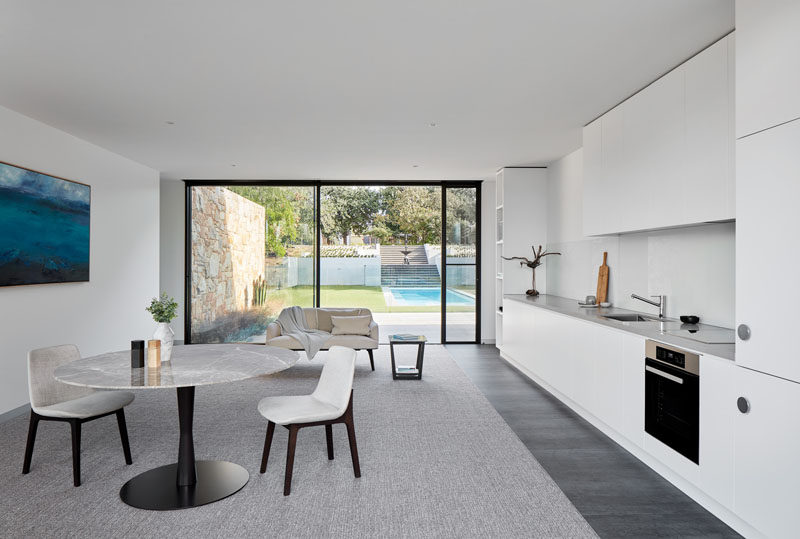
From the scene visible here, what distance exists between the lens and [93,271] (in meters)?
5.59

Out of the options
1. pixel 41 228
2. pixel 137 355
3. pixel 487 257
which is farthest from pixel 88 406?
pixel 487 257

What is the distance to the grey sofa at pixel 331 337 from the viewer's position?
19.3 feet

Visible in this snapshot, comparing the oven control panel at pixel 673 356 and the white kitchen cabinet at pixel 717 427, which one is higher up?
the oven control panel at pixel 673 356

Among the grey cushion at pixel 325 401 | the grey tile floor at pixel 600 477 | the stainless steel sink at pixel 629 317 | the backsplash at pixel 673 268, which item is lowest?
the grey tile floor at pixel 600 477

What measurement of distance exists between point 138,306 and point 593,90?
5903 mm

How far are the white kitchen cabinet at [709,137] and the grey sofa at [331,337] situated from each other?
3.86 metres

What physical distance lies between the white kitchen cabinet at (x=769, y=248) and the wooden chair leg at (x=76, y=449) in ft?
11.7

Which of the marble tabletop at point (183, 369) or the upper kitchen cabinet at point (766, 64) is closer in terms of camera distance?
the upper kitchen cabinet at point (766, 64)

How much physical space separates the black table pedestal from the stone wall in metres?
5.35

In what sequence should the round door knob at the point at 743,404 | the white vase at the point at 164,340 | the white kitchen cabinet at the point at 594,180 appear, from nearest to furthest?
the round door knob at the point at 743,404 → the white vase at the point at 164,340 → the white kitchen cabinet at the point at 594,180

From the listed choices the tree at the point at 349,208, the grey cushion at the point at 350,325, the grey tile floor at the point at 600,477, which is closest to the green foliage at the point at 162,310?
the grey tile floor at the point at 600,477

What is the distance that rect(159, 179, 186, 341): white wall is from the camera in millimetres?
8195

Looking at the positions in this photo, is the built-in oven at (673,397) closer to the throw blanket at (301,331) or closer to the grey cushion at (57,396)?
the grey cushion at (57,396)

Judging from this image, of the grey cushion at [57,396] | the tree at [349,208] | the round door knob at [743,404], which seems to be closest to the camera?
the round door knob at [743,404]
